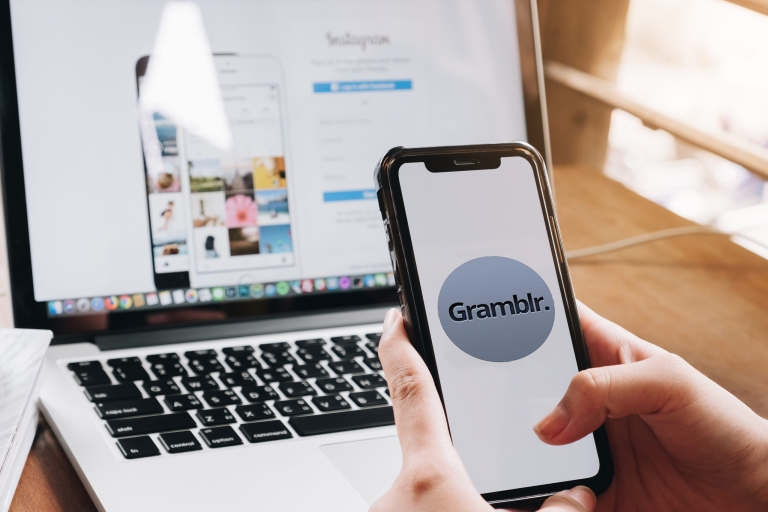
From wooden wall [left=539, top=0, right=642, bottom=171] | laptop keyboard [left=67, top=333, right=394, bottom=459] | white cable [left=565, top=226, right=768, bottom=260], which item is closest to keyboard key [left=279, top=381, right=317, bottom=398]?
laptop keyboard [left=67, top=333, right=394, bottom=459]

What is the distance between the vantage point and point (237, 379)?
525 mm

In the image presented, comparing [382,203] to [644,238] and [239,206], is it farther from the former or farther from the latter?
[644,238]

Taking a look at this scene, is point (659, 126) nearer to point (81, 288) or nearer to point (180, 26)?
point (180, 26)

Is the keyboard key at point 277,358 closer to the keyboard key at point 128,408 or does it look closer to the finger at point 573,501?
the keyboard key at point 128,408

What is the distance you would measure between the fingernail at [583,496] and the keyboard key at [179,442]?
24 cm

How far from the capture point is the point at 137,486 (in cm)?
40

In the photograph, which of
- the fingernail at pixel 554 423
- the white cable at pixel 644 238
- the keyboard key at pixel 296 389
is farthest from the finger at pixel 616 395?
the white cable at pixel 644 238

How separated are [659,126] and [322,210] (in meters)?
0.70

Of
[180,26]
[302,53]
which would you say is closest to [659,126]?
[302,53]

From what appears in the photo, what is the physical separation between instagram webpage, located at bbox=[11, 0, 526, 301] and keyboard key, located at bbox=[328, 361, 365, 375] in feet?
0.39

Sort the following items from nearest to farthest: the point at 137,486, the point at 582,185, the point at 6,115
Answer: the point at 137,486
the point at 6,115
the point at 582,185

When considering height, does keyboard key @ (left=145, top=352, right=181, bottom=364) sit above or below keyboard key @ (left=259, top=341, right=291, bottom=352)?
above

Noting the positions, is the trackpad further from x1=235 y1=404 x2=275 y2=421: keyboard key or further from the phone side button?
the phone side button

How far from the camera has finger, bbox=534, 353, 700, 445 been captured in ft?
1.18
